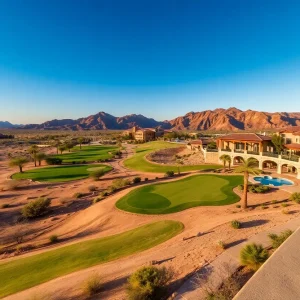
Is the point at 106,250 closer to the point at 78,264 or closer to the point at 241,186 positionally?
the point at 78,264

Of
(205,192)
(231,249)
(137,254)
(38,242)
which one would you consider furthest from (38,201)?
(231,249)

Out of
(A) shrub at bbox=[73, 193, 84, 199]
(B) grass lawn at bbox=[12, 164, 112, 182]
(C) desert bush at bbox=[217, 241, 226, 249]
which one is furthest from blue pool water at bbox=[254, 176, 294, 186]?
(B) grass lawn at bbox=[12, 164, 112, 182]

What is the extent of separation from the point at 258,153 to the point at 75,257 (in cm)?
3472

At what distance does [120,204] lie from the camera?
23.5m

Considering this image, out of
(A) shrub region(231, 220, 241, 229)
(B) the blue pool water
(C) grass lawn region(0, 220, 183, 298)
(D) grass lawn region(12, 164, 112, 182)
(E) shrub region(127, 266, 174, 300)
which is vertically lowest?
(D) grass lawn region(12, 164, 112, 182)

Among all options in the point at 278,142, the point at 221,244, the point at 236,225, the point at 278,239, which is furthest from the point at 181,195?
the point at 278,142

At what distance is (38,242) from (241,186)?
22110 millimetres

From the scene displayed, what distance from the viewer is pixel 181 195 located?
25.0 metres

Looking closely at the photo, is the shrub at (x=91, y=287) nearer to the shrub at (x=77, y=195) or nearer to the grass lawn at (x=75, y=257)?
the grass lawn at (x=75, y=257)

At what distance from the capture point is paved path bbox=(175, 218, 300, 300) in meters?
8.77

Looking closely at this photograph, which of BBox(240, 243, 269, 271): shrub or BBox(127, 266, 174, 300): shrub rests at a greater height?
BBox(240, 243, 269, 271): shrub

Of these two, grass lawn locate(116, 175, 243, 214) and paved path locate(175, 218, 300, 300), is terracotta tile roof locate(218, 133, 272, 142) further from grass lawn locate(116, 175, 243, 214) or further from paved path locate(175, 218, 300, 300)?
paved path locate(175, 218, 300, 300)

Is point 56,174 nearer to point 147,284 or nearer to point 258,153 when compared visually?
point 258,153

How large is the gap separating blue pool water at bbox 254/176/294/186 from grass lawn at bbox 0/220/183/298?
17.8 meters
